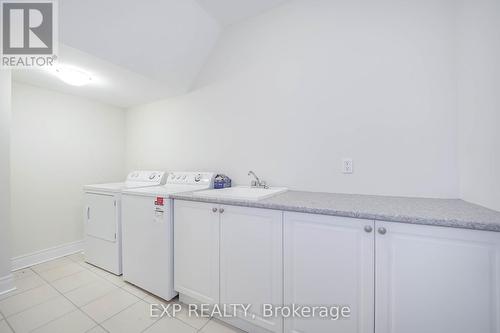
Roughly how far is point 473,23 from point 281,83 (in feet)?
4.03

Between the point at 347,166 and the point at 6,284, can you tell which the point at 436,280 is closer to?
the point at 347,166

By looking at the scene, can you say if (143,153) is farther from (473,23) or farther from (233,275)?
(473,23)

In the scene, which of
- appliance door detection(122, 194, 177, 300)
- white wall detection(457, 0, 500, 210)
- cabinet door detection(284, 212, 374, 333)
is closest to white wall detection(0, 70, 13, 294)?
appliance door detection(122, 194, 177, 300)

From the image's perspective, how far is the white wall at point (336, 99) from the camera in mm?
1371

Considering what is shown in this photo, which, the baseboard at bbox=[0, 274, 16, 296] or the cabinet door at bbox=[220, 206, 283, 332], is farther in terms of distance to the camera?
the baseboard at bbox=[0, 274, 16, 296]

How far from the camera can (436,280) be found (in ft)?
2.95

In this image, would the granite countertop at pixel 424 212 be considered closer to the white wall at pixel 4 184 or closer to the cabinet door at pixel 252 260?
the cabinet door at pixel 252 260

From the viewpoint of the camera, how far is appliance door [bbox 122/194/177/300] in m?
1.65

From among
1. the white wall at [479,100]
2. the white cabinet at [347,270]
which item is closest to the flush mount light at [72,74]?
the white cabinet at [347,270]

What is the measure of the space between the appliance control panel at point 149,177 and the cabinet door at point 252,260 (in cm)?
137

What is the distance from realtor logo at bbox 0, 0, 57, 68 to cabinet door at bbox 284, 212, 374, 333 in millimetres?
2089

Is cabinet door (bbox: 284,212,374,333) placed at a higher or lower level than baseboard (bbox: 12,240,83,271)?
higher

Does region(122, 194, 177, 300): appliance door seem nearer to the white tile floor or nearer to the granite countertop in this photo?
the white tile floor

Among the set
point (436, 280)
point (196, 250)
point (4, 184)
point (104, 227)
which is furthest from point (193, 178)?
point (436, 280)
